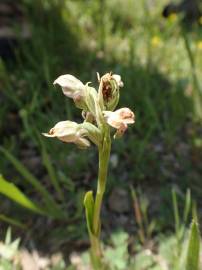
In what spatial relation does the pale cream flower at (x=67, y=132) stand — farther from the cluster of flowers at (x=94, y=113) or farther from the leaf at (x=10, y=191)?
the leaf at (x=10, y=191)

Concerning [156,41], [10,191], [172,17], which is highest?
[172,17]

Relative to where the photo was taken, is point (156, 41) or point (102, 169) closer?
point (102, 169)

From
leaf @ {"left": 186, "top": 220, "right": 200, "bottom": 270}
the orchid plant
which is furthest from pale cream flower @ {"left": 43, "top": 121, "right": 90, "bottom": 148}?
leaf @ {"left": 186, "top": 220, "right": 200, "bottom": 270}

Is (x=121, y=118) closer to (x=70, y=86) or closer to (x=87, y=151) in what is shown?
(x=70, y=86)

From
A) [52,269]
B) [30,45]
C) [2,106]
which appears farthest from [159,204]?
[30,45]

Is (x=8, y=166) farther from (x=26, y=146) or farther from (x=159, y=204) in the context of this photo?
(x=159, y=204)

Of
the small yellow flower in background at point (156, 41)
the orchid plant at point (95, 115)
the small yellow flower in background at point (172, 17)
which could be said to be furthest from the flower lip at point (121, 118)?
the small yellow flower in background at point (172, 17)

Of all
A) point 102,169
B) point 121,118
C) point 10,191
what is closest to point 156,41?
point 10,191
